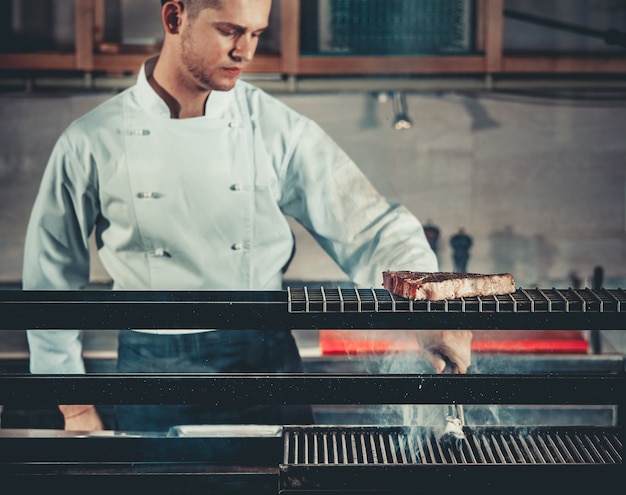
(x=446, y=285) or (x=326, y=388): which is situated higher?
(x=446, y=285)

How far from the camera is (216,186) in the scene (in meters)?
2.39

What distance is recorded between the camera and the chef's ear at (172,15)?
241 cm

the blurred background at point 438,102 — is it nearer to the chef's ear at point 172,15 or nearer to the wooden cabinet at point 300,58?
the wooden cabinet at point 300,58

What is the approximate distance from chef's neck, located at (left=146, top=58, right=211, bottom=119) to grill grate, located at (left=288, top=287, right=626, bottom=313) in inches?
48.6

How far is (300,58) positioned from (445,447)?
1.63m

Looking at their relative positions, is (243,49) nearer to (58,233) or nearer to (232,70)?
(232,70)

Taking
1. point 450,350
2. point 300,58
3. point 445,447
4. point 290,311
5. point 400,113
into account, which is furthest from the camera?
point 400,113

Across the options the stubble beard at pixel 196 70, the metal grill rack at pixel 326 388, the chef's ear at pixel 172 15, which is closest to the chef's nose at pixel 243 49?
the stubble beard at pixel 196 70

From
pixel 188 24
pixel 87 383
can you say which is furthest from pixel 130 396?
pixel 188 24

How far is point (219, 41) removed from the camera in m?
2.33

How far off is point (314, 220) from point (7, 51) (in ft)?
4.19

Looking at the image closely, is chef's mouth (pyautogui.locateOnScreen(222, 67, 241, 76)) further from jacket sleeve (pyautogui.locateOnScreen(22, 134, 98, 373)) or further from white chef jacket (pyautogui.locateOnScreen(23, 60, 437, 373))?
jacket sleeve (pyautogui.locateOnScreen(22, 134, 98, 373))

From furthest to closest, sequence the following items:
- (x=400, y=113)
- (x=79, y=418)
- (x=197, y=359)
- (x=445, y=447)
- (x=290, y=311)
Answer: (x=400, y=113) < (x=197, y=359) < (x=79, y=418) < (x=445, y=447) < (x=290, y=311)

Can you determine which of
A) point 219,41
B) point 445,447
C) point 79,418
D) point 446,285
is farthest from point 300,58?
point 445,447
